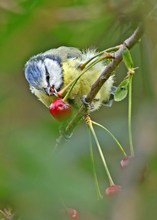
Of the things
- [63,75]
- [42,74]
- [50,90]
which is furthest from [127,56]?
[42,74]

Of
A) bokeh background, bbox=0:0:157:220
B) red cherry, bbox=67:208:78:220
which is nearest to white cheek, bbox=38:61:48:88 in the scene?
bokeh background, bbox=0:0:157:220

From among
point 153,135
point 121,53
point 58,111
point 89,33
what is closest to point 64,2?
point 89,33

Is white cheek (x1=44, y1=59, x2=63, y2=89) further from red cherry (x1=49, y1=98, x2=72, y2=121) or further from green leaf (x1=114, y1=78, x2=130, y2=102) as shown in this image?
green leaf (x1=114, y1=78, x2=130, y2=102)

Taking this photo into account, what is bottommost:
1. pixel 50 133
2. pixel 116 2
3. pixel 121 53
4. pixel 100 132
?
pixel 100 132

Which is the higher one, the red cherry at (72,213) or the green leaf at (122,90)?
the green leaf at (122,90)

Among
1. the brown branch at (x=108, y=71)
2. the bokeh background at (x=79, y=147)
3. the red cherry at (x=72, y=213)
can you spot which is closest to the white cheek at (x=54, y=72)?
the bokeh background at (x=79, y=147)

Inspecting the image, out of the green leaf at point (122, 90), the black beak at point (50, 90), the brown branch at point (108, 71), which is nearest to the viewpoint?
the brown branch at point (108, 71)

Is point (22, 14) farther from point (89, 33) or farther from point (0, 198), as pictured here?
point (0, 198)

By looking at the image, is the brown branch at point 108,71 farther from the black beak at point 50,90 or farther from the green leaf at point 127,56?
the black beak at point 50,90
